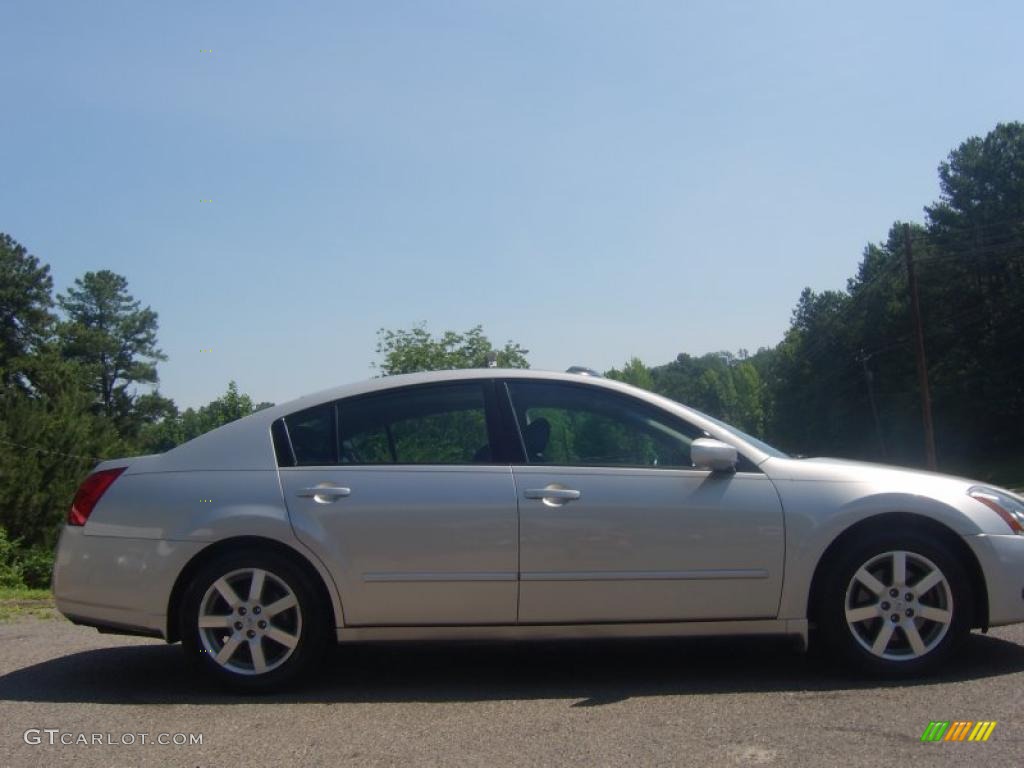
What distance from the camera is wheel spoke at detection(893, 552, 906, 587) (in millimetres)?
5051

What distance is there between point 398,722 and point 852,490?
245cm

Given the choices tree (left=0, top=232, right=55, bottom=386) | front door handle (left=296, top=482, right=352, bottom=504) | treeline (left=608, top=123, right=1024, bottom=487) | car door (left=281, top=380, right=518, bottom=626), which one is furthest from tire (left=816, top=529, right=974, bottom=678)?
tree (left=0, top=232, right=55, bottom=386)

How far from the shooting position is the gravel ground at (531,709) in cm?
405

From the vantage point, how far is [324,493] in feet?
16.8

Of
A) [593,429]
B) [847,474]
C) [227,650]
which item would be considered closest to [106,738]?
[227,650]

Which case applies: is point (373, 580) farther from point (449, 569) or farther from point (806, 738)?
point (806, 738)

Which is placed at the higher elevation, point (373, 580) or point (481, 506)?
point (481, 506)

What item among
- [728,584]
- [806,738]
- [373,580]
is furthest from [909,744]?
[373,580]

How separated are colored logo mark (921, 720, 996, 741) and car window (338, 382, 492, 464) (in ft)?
7.64

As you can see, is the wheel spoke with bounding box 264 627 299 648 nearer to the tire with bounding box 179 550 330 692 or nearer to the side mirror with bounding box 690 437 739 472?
the tire with bounding box 179 550 330 692

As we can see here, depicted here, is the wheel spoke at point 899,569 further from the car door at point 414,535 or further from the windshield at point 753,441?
the car door at point 414,535

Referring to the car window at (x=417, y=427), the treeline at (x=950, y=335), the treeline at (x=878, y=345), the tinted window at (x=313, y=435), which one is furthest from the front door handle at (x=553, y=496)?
the treeline at (x=950, y=335)

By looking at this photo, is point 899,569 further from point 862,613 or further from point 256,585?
point 256,585

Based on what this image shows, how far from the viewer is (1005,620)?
5.07 meters
